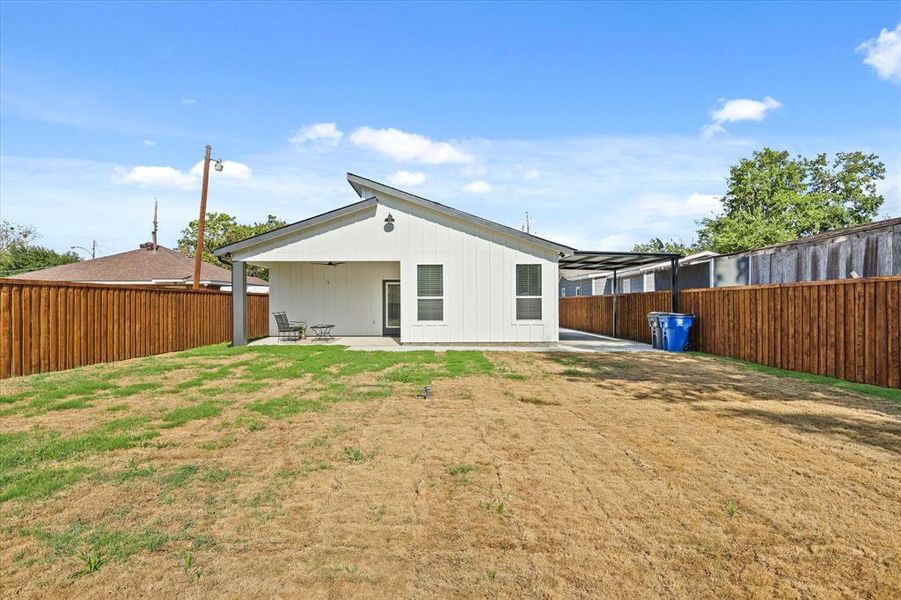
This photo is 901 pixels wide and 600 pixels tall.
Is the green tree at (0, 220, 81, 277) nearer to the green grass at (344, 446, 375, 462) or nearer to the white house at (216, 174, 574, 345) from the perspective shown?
the white house at (216, 174, 574, 345)

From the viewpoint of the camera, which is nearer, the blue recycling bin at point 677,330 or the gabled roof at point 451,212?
the blue recycling bin at point 677,330

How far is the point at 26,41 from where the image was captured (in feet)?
37.9

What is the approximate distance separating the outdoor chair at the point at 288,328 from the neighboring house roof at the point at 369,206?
2.67 metres

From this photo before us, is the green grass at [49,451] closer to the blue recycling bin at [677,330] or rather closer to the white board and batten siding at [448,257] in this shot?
the white board and batten siding at [448,257]

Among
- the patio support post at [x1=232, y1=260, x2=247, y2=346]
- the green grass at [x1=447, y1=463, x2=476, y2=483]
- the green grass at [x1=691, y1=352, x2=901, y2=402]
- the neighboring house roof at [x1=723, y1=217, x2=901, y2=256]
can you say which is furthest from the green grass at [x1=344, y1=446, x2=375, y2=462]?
the neighboring house roof at [x1=723, y1=217, x2=901, y2=256]

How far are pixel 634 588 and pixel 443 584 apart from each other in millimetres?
901

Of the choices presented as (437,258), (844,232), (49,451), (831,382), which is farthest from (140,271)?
(844,232)

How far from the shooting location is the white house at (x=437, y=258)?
13977mm

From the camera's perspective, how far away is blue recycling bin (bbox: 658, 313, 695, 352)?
13.2 meters

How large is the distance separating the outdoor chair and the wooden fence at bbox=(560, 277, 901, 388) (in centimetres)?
1224

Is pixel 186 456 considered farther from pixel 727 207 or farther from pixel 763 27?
pixel 727 207

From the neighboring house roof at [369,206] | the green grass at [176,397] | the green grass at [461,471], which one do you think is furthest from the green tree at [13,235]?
the green grass at [461,471]

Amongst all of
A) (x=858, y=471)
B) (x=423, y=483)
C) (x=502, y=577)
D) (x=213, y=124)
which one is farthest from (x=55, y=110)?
(x=858, y=471)

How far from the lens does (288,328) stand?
1562cm
